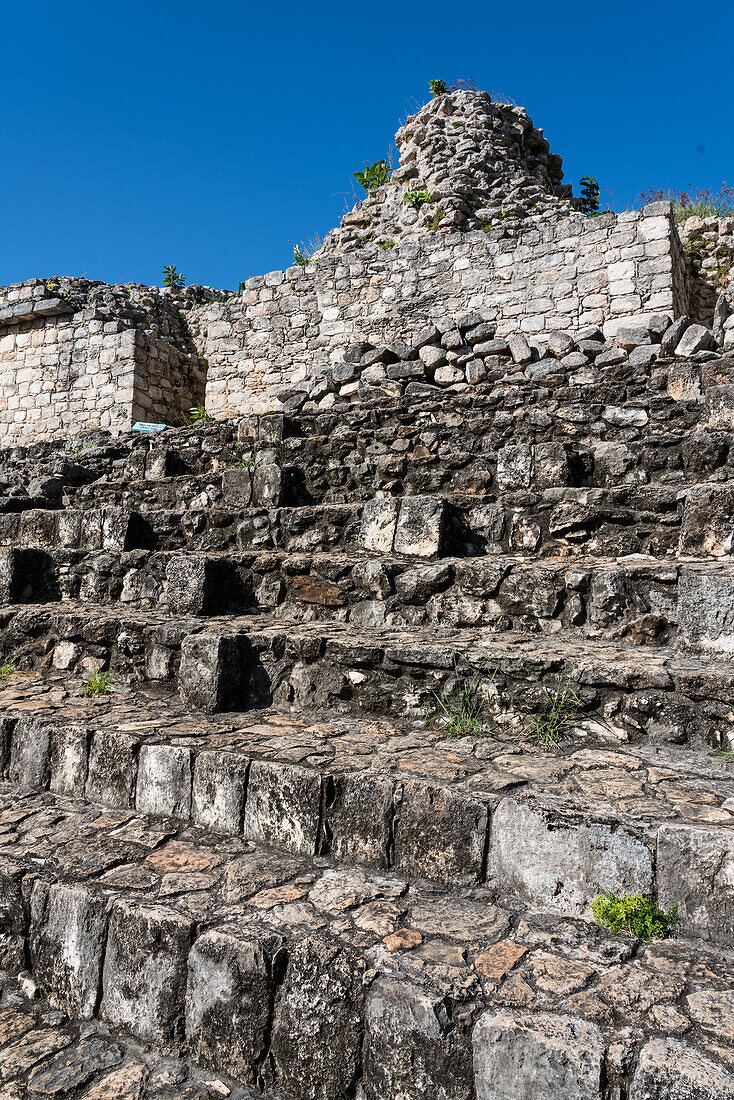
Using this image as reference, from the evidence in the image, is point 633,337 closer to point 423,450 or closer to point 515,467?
point 423,450

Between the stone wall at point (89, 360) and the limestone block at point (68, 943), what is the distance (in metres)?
8.69

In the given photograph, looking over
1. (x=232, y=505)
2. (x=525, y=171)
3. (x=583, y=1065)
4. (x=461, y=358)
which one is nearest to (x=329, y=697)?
(x=583, y=1065)

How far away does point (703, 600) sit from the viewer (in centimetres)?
295

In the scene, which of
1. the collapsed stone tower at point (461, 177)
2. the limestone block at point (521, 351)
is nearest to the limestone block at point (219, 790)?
the limestone block at point (521, 351)

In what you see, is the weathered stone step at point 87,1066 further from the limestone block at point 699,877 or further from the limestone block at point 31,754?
the limestone block at point 699,877

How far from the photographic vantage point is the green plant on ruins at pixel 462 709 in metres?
2.90

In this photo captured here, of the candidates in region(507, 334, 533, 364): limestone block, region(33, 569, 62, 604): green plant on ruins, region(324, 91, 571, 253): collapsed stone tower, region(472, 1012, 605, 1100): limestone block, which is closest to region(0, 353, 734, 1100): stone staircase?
region(472, 1012, 605, 1100): limestone block

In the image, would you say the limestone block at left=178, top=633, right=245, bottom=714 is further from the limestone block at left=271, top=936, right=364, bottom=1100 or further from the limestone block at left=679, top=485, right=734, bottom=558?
the limestone block at left=679, top=485, right=734, bottom=558

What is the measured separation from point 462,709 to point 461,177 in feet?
30.1

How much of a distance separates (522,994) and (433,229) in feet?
32.0

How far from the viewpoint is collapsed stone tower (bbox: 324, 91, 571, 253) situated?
9719 millimetres

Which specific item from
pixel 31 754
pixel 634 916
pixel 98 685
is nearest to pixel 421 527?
pixel 98 685

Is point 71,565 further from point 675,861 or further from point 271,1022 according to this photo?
point 675,861

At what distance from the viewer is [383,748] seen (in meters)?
2.75
